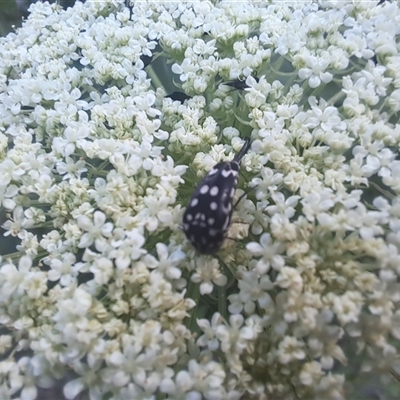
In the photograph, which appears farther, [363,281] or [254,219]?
[254,219]

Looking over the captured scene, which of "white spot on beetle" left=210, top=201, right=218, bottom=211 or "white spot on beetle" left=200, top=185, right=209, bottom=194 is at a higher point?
"white spot on beetle" left=200, top=185, right=209, bottom=194

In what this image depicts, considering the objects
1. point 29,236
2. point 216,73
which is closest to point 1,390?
point 29,236

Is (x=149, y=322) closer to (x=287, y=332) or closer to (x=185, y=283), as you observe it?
(x=185, y=283)

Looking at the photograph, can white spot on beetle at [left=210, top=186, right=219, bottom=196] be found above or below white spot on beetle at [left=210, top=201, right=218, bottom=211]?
above
